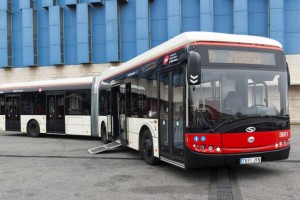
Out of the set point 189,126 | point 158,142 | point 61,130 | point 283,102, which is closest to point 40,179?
point 158,142

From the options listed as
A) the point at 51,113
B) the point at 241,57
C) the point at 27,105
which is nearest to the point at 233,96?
the point at 241,57

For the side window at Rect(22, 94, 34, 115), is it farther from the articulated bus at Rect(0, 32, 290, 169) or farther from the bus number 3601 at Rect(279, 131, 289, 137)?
the bus number 3601 at Rect(279, 131, 289, 137)

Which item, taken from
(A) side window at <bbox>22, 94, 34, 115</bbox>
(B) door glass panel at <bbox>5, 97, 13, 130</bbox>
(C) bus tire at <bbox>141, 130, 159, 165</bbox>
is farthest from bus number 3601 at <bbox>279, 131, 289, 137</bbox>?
(B) door glass panel at <bbox>5, 97, 13, 130</bbox>

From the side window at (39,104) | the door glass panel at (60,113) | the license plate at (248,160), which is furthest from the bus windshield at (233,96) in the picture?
the side window at (39,104)

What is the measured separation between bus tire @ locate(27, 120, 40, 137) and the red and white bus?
38.6ft

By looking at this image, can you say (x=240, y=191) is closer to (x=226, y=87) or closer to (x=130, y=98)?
(x=226, y=87)

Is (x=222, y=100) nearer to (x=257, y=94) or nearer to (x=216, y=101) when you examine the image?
(x=216, y=101)

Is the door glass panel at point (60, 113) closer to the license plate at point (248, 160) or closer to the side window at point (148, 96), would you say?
the side window at point (148, 96)

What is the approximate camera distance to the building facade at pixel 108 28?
84.4ft

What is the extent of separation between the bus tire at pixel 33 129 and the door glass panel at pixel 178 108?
40.5 feet

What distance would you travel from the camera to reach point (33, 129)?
1861 centimetres

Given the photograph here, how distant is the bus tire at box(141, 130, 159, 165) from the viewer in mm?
9023

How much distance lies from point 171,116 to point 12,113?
14.0 metres

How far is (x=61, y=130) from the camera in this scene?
17250 mm
